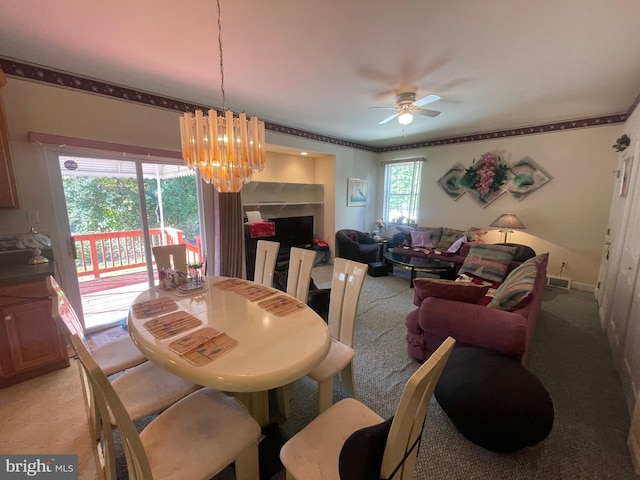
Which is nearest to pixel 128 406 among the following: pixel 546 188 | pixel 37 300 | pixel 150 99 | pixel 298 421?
pixel 298 421

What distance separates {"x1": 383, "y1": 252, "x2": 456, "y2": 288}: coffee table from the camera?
386cm

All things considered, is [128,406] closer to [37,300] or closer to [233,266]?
[37,300]

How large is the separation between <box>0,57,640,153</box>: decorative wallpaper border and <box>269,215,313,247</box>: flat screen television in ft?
4.90

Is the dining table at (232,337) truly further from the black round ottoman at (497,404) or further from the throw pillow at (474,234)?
the throw pillow at (474,234)

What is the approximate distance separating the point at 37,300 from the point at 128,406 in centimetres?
156

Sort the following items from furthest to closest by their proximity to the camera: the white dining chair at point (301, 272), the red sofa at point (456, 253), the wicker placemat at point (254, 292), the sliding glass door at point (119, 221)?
the red sofa at point (456, 253) < the sliding glass door at point (119, 221) < the white dining chair at point (301, 272) < the wicker placemat at point (254, 292)

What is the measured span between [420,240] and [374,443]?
4.73 meters

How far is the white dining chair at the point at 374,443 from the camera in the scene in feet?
2.40

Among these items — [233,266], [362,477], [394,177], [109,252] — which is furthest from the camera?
[394,177]

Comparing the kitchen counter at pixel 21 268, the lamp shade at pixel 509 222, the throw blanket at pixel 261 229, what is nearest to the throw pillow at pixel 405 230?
the lamp shade at pixel 509 222

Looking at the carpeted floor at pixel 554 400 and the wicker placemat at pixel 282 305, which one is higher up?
the wicker placemat at pixel 282 305

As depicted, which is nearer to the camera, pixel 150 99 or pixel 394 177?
pixel 150 99

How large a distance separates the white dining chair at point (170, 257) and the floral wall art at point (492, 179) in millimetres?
4870

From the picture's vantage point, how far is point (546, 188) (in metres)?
4.20
